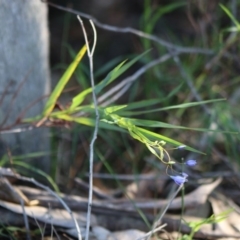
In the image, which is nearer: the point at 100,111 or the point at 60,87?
the point at 100,111

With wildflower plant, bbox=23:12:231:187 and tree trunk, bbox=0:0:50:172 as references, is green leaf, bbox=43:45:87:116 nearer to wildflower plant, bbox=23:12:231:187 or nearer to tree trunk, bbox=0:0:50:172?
wildflower plant, bbox=23:12:231:187

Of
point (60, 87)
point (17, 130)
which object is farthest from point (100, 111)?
point (17, 130)

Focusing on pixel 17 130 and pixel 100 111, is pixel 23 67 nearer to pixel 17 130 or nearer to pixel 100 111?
pixel 17 130

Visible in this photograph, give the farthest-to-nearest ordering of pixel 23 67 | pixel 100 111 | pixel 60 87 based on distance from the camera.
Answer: pixel 23 67 < pixel 60 87 < pixel 100 111

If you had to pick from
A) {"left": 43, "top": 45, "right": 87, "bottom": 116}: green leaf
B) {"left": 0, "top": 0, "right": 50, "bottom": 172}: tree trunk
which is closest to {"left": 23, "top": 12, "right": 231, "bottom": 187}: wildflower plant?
{"left": 43, "top": 45, "right": 87, "bottom": 116}: green leaf

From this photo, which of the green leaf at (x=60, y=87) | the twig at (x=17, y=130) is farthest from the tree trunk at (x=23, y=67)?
the green leaf at (x=60, y=87)

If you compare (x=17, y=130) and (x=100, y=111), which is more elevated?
(x=100, y=111)

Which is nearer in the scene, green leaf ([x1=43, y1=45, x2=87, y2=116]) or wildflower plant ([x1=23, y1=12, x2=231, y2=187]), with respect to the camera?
wildflower plant ([x1=23, y1=12, x2=231, y2=187])

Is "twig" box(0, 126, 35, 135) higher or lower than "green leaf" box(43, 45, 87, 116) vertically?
lower

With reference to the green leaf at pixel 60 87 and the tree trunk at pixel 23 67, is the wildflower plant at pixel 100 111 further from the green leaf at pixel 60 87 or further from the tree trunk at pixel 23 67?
the tree trunk at pixel 23 67
